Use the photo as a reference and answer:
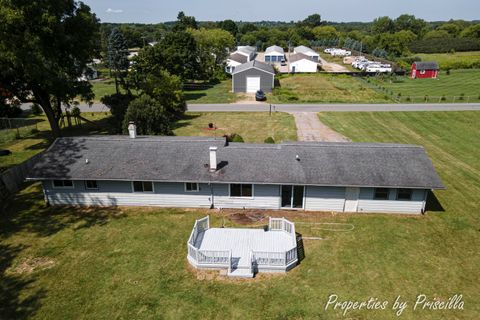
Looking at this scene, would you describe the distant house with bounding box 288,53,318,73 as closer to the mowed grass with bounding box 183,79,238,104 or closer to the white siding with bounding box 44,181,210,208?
the mowed grass with bounding box 183,79,238,104

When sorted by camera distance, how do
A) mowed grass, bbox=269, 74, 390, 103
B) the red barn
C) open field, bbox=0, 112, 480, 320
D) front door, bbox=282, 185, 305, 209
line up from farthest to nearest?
the red barn
mowed grass, bbox=269, 74, 390, 103
front door, bbox=282, 185, 305, 209
open field, bbox=0, 112, 480, 320

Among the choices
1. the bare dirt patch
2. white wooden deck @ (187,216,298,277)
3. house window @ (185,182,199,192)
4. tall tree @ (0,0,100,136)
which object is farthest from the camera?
tall tree @ (0,0,100,136)

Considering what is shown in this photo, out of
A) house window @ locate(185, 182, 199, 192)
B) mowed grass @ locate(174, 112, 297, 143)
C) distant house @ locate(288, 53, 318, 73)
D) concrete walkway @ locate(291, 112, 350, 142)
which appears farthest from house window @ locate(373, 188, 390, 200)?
distant house @ locate(288, 53, 318, 73)

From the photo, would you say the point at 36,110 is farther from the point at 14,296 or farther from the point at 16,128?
the point at 14,296

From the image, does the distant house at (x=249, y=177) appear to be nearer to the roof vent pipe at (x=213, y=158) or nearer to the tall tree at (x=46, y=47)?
the roof vent pipe at (x=213, y=158)

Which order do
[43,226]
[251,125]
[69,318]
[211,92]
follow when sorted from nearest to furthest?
[69,318] < [43,226] < [251,125] < [211,92]

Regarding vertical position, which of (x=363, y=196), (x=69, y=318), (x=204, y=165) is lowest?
(x=69, y=318)

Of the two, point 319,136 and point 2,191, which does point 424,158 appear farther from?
point 2,191

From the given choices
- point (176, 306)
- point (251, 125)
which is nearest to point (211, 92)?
point (251, 125)
